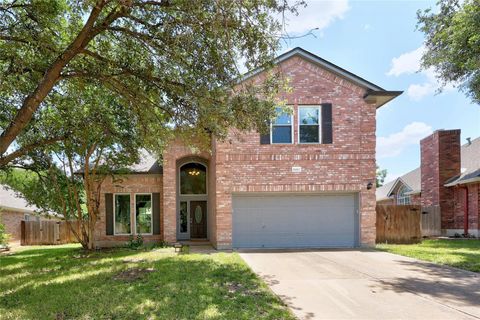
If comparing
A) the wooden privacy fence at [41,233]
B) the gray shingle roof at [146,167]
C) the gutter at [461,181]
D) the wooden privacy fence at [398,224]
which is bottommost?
the wooden privacy fence at [41,233]

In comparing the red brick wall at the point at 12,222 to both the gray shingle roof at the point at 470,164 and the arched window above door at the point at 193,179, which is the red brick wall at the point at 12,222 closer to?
the arched window above door at the point at 193,179

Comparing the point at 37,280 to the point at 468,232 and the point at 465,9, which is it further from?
the point at 468,232

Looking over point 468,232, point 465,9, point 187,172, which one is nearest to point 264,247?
point 187,172

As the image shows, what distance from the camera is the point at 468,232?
64.7 ft

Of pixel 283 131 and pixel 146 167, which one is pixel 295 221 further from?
pixel 146 167

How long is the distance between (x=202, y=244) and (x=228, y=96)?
30.4ft

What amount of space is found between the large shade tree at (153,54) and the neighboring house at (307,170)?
4.56 meters

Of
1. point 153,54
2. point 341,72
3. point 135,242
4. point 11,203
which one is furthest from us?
point 11,203

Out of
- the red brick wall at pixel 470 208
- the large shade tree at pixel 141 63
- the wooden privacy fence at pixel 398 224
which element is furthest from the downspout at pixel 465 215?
the large shade tree at pixel 141 63

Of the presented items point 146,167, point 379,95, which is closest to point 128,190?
point 146,167

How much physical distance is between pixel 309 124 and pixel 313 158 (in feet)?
4.45

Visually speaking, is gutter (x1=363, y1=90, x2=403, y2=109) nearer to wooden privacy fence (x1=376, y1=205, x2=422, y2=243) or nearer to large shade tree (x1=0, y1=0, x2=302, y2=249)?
wooden privacy fence (x1=376, y1=205, x2=422, y2=243)

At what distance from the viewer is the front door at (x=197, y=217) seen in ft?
58.6

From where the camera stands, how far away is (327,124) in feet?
46.1
